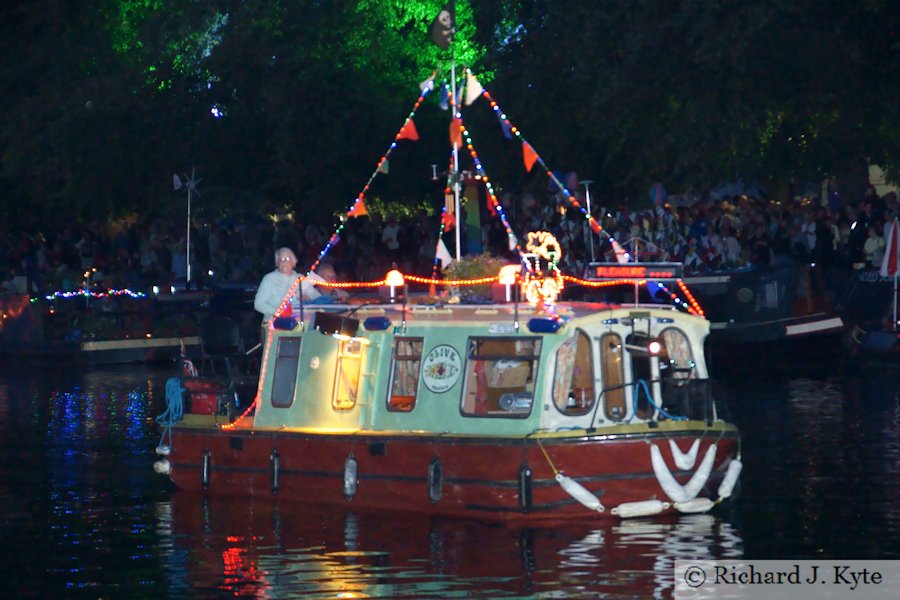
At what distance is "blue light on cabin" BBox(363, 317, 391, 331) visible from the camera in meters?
20.0

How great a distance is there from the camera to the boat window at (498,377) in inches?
764

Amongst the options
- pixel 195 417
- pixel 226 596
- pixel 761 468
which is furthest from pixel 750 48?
pixel 226 596

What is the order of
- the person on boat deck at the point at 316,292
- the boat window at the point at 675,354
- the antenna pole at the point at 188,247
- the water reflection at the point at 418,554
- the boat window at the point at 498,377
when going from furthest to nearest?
the antenna pole at the point at 188,247, the person on boat deck at the point at 316,292, the boat window at the point at 675,354, the boat window at the point at 498,377, the water reflection at the point at 418,554

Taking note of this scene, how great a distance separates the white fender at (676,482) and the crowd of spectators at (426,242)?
29.6 feet

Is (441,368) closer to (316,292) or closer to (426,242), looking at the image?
(316,292)

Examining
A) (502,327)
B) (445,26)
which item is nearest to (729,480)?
(502,327)

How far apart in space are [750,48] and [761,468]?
42.8 ft

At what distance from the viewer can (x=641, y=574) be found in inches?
Result: 672

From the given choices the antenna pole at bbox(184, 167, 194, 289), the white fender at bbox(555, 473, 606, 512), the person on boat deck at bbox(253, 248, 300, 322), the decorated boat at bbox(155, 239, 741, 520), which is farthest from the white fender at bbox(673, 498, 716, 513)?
the antenna pole at bbox(184, 167, 194, 289)

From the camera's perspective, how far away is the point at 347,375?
20.8 meters

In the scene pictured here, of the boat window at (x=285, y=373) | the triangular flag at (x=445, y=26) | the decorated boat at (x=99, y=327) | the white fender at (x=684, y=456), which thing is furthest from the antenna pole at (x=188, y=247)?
the white fender at (x=684, y=456)

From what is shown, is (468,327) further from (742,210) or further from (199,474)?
(742,210)

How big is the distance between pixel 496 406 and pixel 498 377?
11.6 inches

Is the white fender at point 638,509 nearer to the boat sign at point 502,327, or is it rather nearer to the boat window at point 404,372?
the boat sign at point 502,327
